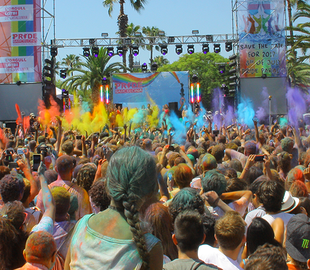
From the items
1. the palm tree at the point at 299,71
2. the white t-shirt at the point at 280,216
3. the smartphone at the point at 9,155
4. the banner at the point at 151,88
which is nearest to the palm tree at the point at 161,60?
the palm tree at the point at 299,71

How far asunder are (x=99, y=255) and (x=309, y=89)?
35719 millimetres

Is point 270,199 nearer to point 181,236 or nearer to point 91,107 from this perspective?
point 181,236

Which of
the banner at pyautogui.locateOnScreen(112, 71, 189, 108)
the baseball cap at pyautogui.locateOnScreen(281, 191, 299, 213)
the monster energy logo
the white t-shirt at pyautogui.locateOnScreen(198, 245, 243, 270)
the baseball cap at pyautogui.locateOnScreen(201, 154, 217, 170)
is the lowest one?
the white t-shirt at pyautogui.locateOnScreen(198, 245, 243, 270)

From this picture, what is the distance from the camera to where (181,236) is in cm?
219

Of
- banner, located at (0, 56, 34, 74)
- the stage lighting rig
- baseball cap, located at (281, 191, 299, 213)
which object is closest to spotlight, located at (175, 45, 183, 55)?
the stage lighting rig

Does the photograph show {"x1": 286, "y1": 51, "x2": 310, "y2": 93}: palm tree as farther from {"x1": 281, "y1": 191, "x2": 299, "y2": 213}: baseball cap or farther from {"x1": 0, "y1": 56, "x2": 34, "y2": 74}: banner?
{"x1": 281, "y1": 191, "x2": 299, "y2": 213}: baseball cap

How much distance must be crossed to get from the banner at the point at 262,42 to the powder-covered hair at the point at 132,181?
73.1 ft

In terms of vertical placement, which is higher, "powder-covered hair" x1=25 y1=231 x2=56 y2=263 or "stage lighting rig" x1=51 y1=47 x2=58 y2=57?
"stage lighting rig" x1=51 y1=47 x2=58 y2=57

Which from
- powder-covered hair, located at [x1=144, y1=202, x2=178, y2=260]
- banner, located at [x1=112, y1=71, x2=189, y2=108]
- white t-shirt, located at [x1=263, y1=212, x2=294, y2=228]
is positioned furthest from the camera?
banner, located at [x1=112, y1=71, x2=189, y2=108]

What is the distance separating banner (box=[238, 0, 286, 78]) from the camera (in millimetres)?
23000

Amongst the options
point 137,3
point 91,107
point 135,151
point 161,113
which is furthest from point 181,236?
point 137,3

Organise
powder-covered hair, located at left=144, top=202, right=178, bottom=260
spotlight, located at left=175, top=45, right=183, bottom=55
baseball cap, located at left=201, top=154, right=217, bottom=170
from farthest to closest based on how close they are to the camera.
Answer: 1. spotlight, located at left=175, top=45, right=183, bottom=55
2. baseball cap, located at left=201, top=154, right=217, bottom=170
3. powder-covered hair, located at left=144, top=202, right=178, bottom=260

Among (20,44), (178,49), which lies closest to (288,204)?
(178,49)

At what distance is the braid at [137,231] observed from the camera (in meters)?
1.62
